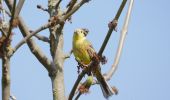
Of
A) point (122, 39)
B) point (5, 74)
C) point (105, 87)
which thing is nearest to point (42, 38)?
point (105, 87)

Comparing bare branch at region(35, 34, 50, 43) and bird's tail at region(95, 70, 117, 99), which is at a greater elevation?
bare branch at region(35, 34, 50, 43)

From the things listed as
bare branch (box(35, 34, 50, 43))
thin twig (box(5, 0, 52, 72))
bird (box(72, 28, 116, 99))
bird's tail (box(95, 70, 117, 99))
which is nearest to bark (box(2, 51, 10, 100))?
thin twig (box(5, 0, 52, 72))

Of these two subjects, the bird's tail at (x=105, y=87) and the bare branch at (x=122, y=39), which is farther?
the bird's tail at (x=105, y=87)

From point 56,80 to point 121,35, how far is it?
2.60 feet

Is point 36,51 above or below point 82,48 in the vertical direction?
below

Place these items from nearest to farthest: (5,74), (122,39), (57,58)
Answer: (5,74)
(122,39)
(57,58)

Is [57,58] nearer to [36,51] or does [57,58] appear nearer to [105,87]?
[36,51]

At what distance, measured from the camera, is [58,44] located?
4.36 meters

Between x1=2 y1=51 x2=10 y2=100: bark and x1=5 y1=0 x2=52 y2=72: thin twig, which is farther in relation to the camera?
x1=5 y1=0 x2=52 y2=72: thin twig

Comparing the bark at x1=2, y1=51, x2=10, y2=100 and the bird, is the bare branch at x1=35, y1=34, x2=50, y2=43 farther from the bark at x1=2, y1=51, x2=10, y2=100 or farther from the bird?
the bark at x1=2, y1=51, x2=10, y2=100

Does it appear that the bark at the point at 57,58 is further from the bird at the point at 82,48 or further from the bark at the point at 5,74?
the bark at the point at 5,74

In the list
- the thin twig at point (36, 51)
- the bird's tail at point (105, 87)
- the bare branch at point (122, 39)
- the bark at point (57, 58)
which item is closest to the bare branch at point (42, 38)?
the bark at point (57, 58)

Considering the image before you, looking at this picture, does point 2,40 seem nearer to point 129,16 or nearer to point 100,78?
point 129,16

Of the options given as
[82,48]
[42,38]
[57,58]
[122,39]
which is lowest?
[122,39]
